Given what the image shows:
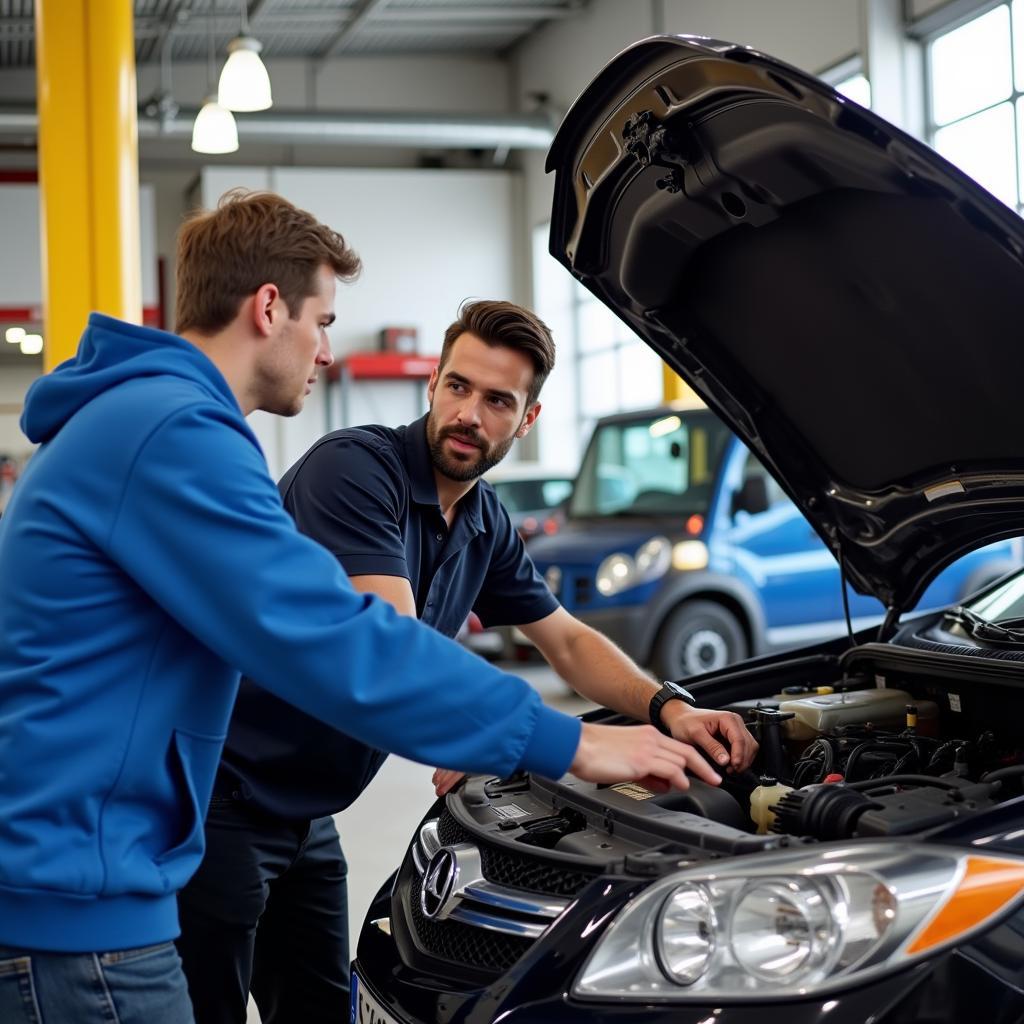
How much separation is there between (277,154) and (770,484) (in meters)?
10.6

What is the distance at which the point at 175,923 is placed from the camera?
1458 mm

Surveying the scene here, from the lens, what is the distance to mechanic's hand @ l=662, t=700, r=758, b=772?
210 centimetres

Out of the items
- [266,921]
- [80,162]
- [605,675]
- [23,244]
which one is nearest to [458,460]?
[605,675]

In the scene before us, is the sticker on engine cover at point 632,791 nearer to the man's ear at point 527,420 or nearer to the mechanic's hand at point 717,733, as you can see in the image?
the mechanic's hand at point 717,733

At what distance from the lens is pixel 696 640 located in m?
7.19

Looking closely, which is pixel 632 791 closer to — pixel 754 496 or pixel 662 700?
pixel 662 700

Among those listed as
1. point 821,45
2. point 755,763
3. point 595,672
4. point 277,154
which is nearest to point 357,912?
point 595,672

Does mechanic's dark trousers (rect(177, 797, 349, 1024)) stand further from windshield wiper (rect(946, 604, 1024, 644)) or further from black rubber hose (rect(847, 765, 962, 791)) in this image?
windshield wiper (rect(946, 604, 1024, 644))

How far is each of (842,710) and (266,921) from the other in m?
1.11

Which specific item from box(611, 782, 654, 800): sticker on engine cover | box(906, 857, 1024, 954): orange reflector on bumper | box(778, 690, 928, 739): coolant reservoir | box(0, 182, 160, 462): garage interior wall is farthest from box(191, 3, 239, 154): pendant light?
box(906, 857, 1024, 954): orange reflector on bumper

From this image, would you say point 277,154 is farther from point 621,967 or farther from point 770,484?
point 621,967

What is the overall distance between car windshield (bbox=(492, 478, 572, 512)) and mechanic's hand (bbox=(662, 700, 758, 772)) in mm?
8102

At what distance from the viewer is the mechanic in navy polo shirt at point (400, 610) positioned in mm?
2129

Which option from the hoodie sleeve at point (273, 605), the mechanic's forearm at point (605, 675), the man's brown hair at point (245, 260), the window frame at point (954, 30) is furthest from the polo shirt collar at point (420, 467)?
the window frame at point (954, 30)
